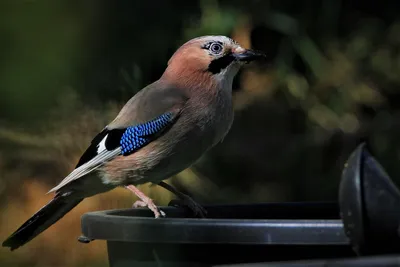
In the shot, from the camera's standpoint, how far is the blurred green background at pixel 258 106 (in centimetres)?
329

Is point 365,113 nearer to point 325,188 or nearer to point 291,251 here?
point 325,188

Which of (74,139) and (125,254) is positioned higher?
(125,254)

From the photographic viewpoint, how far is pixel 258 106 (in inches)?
159

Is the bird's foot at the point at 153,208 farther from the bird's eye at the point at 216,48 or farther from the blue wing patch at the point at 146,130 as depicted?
the bird's eye at the point at 216,48

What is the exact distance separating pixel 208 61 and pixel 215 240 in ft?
5.17

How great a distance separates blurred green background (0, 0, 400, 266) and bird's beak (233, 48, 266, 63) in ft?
1.34

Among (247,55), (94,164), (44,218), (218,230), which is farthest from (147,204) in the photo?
(218,230)

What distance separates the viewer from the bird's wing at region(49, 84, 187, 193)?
275 cm

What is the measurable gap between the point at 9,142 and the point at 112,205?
0.56m

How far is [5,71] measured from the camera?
1.50m

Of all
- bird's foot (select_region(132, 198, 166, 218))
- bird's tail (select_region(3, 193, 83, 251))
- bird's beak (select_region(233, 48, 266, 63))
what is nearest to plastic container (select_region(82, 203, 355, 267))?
bird's foot (select_region(132, 198, 166, 218))

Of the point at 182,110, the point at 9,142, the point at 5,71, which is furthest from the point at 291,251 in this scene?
the point at 9,142

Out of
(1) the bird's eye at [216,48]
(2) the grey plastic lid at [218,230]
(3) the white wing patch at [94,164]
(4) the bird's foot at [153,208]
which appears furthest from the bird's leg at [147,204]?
(1) the bird's eye at [216,48]

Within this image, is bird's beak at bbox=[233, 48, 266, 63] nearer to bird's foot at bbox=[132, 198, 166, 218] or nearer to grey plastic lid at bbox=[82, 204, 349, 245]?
bird's foot at bbox=[132, 198, 166, 218]
